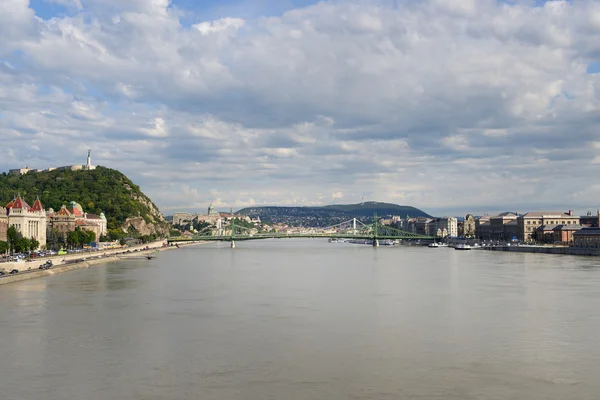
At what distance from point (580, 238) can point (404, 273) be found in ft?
161

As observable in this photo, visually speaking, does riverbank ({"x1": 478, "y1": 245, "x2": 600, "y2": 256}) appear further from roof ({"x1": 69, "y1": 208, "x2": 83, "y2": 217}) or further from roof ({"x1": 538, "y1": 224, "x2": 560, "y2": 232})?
roof ({"x1": 69, "y1": 208, "x2": 83, "y2": 217})

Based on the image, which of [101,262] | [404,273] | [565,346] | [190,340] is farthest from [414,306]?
[101,262]

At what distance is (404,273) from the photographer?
51062mm

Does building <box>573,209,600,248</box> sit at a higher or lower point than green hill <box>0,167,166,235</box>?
lower

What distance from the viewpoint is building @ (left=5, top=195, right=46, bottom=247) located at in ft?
243

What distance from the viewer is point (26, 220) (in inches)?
3000

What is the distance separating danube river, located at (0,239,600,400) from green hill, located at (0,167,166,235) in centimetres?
7914

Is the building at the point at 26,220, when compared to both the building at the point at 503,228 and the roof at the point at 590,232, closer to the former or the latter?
the roof at the point at 590,232

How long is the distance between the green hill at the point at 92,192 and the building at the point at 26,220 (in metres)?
28.4

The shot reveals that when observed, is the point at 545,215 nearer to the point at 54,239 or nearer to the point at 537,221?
the point at 537,221

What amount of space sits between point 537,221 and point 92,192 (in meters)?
78.9

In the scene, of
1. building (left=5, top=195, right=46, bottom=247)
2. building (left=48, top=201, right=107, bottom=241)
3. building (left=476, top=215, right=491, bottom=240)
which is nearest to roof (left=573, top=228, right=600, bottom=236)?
building (left=476, top=215, right=491, bottom=240)

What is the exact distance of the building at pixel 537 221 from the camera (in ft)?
398

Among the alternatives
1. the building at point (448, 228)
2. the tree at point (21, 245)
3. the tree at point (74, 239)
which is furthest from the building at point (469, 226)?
the tree at point (21, 245)
